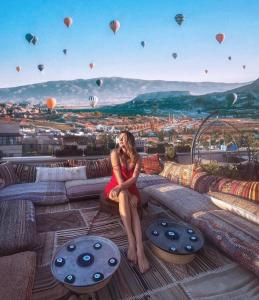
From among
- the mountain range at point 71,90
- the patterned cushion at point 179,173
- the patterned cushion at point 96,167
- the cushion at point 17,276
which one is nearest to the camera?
the cushion at point 17,276

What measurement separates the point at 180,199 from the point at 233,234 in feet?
3.50

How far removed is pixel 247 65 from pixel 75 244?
35.2 m

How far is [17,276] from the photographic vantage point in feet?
5.46

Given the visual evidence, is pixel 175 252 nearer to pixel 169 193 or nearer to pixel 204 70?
pixel 169 193

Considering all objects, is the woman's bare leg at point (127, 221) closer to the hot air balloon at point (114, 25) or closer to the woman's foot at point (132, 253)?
the woman's foot at point (132, 253)

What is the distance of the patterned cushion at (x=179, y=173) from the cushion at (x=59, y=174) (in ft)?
5.10

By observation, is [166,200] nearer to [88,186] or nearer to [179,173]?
[179,173]

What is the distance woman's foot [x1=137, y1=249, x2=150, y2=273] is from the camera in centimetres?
212

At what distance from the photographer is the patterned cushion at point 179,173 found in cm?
427

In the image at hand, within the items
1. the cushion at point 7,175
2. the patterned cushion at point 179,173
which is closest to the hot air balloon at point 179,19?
the patterned cushion at point 179,173

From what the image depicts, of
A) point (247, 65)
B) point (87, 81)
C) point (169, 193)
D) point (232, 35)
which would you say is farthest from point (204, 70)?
point (87, 81)

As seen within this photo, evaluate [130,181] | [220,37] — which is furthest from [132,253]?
[220,37]

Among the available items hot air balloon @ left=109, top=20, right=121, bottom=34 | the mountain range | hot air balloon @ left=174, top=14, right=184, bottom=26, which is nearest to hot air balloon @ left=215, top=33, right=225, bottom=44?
hot air balloon @ left=174, top=14, right=184, bottom=26

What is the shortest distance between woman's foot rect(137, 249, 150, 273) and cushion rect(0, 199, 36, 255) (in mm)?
988
